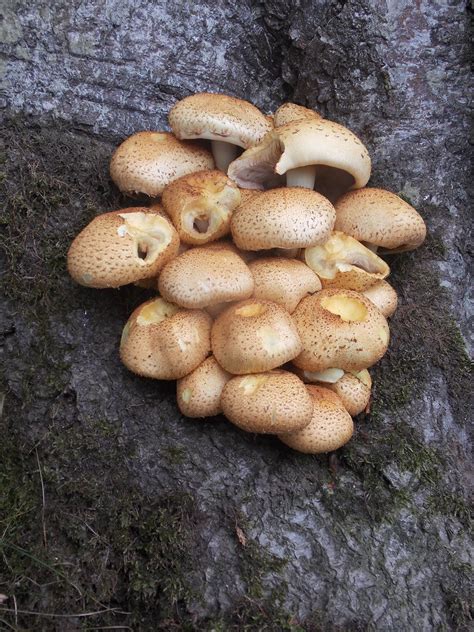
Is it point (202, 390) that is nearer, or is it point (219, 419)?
point (202, 390)

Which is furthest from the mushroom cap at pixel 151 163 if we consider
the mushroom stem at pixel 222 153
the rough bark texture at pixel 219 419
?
the rough bark texture at pixel 219 419

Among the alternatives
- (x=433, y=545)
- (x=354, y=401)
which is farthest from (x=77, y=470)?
(x=433, y=545)

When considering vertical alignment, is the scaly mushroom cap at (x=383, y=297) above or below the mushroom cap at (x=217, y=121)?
below

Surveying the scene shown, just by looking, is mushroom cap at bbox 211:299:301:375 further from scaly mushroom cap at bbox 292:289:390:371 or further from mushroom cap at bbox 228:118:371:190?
mushroom cap at bbox 228:118:371:190

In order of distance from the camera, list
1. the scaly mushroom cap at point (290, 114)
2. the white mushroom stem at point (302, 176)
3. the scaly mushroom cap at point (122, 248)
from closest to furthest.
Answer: the scaly mushroom cap at point (122, 248) < the white mushroom stem at point (302, 176) < the scaly mushroom cap at point (290, 114)

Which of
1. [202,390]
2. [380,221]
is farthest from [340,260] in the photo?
[202,390]

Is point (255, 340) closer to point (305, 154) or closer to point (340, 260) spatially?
point (340, 260)

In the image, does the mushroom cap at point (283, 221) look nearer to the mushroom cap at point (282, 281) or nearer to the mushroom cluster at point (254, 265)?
the mushroom cluster at point (254, 265)
